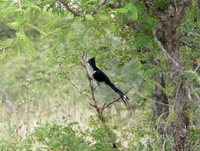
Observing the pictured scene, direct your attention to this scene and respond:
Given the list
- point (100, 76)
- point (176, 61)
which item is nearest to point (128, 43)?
point (100, 76)

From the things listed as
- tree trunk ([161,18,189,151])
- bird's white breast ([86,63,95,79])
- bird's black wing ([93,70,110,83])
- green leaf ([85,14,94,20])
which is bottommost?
tree trunk ([161,18,189,151])

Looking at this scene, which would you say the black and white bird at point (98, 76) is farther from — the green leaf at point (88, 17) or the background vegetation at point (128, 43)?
the green leaf at point (88, 17)

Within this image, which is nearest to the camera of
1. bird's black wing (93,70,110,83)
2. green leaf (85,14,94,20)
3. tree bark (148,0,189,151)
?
green leaf (85,14,94,20)

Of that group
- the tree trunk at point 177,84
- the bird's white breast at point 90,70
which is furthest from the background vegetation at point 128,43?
the bird's white breast at point 90,70

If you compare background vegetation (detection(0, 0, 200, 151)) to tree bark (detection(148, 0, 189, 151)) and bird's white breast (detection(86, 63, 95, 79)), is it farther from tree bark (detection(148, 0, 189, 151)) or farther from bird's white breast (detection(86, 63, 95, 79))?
bird's white breast (detection(86, 63, 95, 79))

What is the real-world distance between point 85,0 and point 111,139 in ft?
6.04

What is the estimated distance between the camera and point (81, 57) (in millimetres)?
5340

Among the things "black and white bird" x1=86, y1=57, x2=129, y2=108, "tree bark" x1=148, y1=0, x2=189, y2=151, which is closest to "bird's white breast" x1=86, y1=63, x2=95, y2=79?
"black and white bird" x1=86, y1=57, x2=129, y2=108

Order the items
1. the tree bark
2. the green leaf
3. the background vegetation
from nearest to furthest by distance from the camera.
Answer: the green leaf → the background vegetation → the tree bark

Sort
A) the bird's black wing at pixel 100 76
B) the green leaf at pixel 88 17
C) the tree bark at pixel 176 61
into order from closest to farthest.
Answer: the green leaf at pixel 88 17 < the tree bark at pixel 176 61 < the bird's black wing at pixel 100 76

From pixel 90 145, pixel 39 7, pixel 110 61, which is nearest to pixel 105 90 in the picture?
pixel 110 61

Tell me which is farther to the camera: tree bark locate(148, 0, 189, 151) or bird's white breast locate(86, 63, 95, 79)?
bird's white breast locate(86, 63, 95, 79)

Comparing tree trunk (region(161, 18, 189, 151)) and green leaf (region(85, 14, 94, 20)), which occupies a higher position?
green leaf (region(85, 14, 94, 20))

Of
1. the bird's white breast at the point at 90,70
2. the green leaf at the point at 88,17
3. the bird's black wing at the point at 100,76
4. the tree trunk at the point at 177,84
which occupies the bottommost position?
the tree trunk at the point at 177,84
